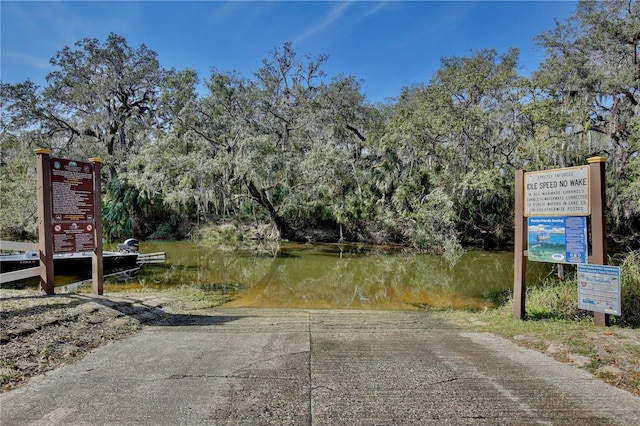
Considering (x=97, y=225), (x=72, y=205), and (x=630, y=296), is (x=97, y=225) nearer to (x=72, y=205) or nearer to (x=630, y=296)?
(x=72, y=205)

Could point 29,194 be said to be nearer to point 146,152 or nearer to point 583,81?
point 146,152

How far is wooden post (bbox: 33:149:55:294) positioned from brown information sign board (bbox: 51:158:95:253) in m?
0.08

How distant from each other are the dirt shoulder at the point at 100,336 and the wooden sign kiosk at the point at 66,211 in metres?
0.71

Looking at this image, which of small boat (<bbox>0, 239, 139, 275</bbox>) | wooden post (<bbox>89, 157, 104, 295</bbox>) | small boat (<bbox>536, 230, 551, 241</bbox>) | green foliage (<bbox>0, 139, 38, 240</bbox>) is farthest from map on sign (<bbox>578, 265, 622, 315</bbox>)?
green foliage (<bbox>0, 139, 38, 240</bbox>)

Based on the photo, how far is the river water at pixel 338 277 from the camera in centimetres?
835

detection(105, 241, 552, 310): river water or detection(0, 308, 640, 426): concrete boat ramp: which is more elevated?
detection(0, 308, 640, 426): concrete boat ramp

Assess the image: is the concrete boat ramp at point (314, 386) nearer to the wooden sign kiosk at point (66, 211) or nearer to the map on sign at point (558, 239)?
the map on sign at point (558, 239)

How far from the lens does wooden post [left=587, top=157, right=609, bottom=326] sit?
439 centimetres

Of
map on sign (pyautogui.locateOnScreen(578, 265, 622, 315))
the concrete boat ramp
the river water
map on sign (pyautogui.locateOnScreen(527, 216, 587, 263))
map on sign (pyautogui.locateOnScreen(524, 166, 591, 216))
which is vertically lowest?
the river water

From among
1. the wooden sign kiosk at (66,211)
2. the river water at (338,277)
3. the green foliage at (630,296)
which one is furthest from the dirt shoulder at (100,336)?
the river water at (338,277)

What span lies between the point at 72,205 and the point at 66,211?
12cm

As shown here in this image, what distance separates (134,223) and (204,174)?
24.9ft

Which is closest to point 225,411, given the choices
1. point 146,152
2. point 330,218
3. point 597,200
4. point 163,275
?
point 597,200

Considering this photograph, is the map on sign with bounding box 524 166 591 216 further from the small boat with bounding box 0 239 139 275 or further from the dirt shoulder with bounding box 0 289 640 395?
the small boat with bounding box 0 239 139 275
